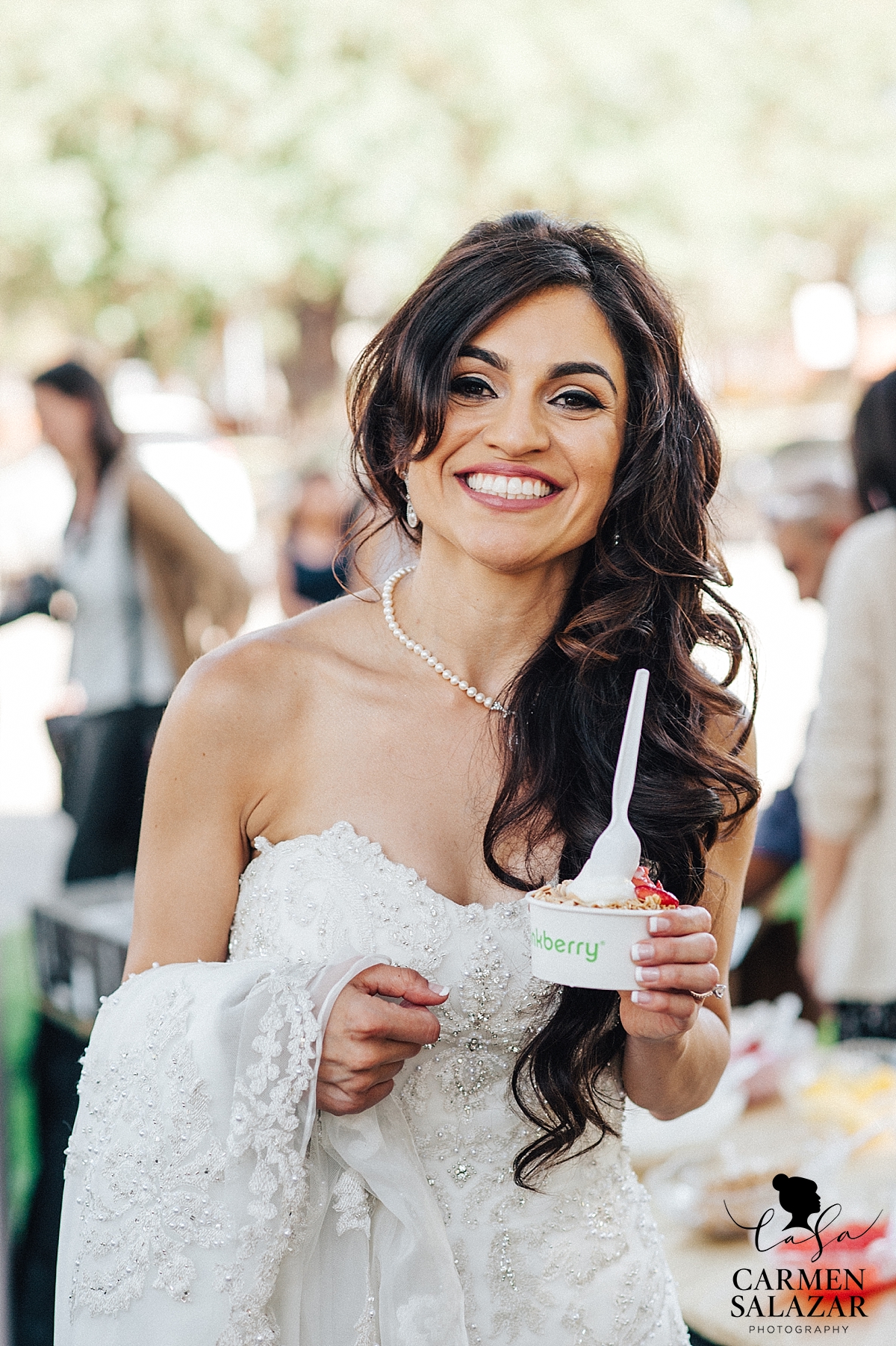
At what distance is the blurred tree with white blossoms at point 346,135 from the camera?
1833cm

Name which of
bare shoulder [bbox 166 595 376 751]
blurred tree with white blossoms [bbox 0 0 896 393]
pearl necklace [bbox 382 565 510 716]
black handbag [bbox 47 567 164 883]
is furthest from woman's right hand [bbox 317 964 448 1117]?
blurred tree with white blossoms [bbox 0 0 896 393]

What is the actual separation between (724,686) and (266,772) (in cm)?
74

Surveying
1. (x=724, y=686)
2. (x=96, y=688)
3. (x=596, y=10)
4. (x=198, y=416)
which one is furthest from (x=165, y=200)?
(x=724, y=686)

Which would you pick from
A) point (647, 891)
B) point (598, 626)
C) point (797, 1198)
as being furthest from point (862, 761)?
point (647, 891)

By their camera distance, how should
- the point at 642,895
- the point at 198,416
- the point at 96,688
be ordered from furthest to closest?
1. the point at 198,416
2. the point at 96,688
3. the point at 642,895

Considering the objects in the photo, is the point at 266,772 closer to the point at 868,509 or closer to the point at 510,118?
the point at 868,509

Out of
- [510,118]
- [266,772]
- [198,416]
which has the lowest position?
[266,772]

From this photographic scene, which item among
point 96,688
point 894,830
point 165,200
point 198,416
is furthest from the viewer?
point 198,416

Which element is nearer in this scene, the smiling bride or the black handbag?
the smiling bride

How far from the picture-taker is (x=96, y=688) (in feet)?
17.2

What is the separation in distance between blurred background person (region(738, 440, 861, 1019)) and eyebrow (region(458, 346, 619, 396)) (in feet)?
8.69

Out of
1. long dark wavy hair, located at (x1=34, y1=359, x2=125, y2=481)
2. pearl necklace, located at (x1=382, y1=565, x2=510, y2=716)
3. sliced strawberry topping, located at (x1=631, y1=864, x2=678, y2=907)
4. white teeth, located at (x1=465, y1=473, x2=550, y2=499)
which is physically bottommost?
sliced strawberry topping, located at (x1=631, y1=864, x2=678, y2=907)

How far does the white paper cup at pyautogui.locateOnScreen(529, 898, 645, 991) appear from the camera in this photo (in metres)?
1.60
